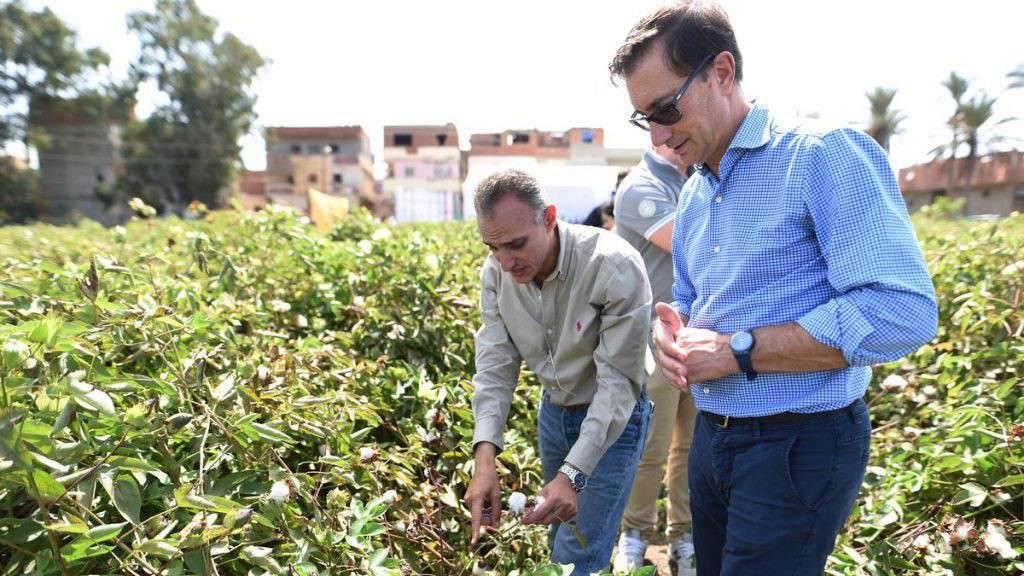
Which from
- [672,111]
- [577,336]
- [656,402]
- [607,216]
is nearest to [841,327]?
[672,111]

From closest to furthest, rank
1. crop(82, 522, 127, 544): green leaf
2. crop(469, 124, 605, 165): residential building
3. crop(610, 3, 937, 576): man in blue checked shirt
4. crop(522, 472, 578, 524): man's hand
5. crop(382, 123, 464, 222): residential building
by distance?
1. crop(82, 522, 127, 544): green leaf
2. crop(610, 3, 937, 576): man in blue checked shirt
3. crop(522, 472, 578, 524): man's hand
4. crop(469, 124, 605, 165): residential building
5. crop(382, 123, 464, 222): residential building

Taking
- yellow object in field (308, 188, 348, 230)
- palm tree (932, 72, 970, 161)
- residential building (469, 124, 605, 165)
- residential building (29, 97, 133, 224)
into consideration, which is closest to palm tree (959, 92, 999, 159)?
palm tree (932, 72, 970, 161)

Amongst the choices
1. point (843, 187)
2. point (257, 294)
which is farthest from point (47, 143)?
point (843, 187)

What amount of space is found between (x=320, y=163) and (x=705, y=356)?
5183 centimetres

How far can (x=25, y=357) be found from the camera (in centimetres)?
134

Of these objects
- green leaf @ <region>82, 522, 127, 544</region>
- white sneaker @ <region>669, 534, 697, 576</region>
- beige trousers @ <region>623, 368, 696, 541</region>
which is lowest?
white sneaker @ <region>669, 534, 697, 576</region>

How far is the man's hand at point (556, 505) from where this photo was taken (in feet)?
6.19

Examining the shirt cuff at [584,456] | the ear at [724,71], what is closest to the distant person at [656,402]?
the shirt cuff at [584,456]

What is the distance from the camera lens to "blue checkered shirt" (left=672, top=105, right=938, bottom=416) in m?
1.35

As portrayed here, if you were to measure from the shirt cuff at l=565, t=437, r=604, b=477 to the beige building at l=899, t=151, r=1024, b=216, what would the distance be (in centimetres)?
3968

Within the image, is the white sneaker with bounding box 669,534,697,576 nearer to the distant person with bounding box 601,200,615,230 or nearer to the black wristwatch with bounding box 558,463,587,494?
the black wristwatch with bounding box 558,463,587,494

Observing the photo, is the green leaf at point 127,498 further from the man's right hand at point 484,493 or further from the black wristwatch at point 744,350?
the black wristwatch at point 744,350

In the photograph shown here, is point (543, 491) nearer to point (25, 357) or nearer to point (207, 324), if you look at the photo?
point (207, 324)

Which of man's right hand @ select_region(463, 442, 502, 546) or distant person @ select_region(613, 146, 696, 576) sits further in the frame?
distant person @ select_region(613, 146, 696, 576)
